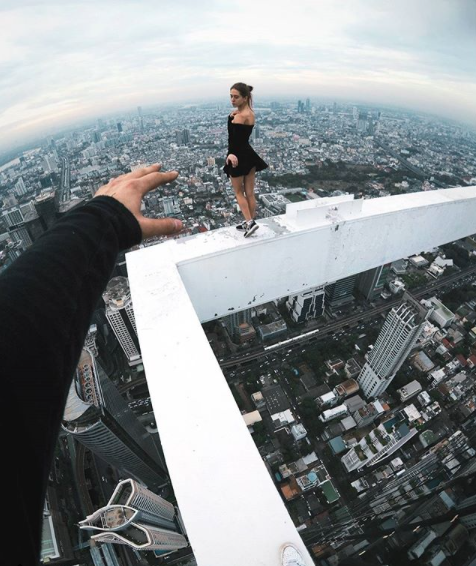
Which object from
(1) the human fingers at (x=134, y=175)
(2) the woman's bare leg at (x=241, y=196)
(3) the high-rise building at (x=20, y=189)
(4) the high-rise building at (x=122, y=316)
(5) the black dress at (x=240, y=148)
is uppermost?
(3) the high-rise building at (x=20, y=189)

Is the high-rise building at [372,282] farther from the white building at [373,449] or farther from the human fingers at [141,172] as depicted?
the human fingers at [141,172]

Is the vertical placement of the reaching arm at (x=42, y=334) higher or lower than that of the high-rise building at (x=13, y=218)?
lower

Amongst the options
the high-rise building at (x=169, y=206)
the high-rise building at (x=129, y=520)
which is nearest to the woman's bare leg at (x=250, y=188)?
the high-rise building at (x=129, y=520)

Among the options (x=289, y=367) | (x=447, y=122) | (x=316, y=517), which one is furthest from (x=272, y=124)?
(x=316, y=517)

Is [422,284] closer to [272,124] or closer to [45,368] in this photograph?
[45,368]

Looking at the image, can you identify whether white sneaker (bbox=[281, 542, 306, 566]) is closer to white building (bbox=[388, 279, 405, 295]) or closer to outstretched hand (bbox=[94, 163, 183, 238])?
outstretched hand (bbox=[94, 163, 183, 238])

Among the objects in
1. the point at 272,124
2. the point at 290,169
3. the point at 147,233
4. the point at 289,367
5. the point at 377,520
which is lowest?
the point at 377,520

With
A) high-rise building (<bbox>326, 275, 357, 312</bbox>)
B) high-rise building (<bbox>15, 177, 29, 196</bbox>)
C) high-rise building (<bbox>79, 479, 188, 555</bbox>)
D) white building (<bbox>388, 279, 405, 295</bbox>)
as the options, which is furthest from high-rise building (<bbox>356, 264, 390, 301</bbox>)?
high-rise building (<bbox>15, 177, 29, 196</bbox>)
